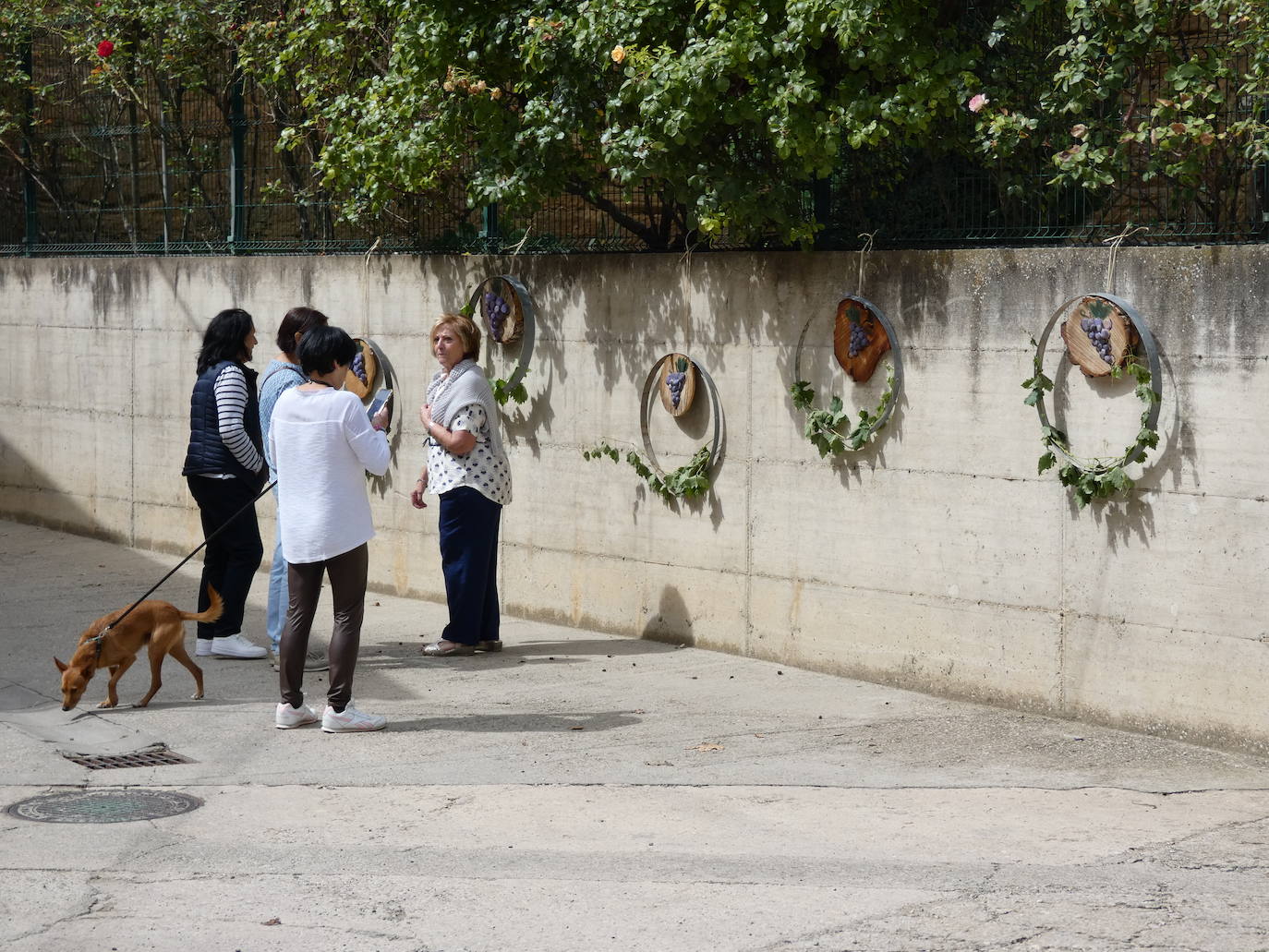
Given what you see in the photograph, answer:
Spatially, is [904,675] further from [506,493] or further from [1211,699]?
[506,493]

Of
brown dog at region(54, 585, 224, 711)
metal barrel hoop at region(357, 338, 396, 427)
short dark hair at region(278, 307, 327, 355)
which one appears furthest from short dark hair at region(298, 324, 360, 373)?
metal barrel hoop at region(357, 338, 396, 427)

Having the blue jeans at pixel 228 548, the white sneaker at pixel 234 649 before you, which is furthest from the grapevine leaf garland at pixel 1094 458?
the white sneaker at pixel 234 649

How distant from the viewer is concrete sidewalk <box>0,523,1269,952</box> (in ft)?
16.4

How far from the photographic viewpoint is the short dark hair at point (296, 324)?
8.35 meters

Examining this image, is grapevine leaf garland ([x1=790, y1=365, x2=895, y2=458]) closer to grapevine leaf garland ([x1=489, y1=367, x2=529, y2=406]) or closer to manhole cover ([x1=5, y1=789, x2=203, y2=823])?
grapevine leaf garland ([x1=489, y1=367, x2=529, y2=406])

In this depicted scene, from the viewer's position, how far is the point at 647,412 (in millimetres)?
9344

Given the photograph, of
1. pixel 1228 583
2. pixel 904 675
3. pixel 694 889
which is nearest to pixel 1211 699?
pixel 1228 583

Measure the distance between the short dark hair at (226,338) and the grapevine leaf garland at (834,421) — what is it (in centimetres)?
284

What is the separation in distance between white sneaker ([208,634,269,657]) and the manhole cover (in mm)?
2541

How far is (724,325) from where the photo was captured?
29.2ft

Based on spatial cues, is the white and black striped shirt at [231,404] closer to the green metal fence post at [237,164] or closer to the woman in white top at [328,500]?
the woman in white top at [328,500]

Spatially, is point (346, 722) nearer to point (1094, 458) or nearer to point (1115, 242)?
point (1094, 458)

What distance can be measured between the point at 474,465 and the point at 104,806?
3.19 m

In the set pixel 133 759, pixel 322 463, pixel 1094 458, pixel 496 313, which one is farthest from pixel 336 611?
pixel 1094 458
